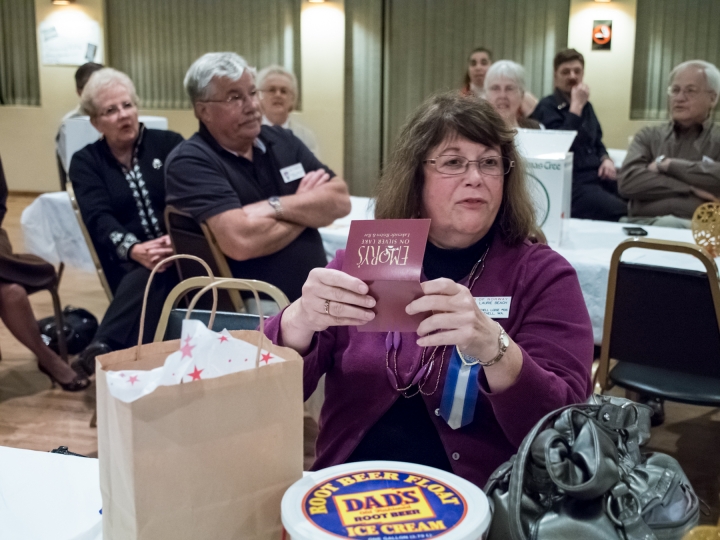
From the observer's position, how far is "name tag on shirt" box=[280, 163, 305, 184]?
2.89 m

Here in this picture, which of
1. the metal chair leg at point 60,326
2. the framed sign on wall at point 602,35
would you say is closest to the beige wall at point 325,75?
the framed sign on wall at point 602,35

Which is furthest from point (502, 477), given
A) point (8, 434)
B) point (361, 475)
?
point (8, 434)

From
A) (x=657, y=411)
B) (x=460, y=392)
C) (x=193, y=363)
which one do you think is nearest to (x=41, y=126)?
(x=657, y=411)

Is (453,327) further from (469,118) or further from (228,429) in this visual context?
(469,118)

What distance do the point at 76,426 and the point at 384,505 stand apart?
2698mm

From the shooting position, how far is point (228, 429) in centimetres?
84

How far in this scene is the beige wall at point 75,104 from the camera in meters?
8.88

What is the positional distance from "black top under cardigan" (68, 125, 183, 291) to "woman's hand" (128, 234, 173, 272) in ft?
0.30

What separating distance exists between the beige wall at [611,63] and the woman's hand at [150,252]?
6.15 metres

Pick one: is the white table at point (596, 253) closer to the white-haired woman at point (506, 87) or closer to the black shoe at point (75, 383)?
the white-haired woman at point (506, 87)

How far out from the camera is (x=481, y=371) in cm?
132

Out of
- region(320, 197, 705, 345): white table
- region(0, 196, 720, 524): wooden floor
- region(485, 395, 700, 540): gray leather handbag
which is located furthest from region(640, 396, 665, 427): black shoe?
region(485, 395, 700, 540): gray leather handbag

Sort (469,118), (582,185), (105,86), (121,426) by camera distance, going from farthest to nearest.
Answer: (582,185) < (105,86) < (469,118) < (121,426)

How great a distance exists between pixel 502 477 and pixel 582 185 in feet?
14.6
